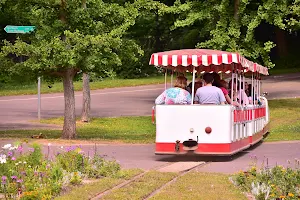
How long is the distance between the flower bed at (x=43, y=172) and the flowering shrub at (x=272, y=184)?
2.35 meters

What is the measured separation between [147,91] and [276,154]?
25453 mm

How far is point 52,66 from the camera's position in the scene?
2252cm

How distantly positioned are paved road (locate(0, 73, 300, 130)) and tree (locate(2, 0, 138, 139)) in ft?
18.9

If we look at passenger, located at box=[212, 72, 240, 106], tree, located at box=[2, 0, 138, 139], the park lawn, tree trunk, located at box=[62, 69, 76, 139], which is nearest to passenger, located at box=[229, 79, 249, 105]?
passenger, located at box=[212, 72, 240, 106]

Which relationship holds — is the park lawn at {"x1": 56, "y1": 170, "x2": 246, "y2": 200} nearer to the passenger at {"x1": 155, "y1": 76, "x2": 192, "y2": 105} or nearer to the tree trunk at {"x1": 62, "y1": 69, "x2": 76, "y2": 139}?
the passenger at {"x1": 155, "y1": 76, "x2": 192, "y2": 105}

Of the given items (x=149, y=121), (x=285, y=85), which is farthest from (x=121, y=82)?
(x=149, y=121)

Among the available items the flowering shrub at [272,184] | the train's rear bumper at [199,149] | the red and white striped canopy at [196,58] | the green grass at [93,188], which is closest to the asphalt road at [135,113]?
the train's rear bumper at [199,149]

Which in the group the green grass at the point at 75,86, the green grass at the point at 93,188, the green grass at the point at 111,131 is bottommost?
the green grass at the point at 111,131

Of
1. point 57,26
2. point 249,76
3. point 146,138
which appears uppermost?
point 57,26

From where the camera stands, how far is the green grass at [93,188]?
11.8 m

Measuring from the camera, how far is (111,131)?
2850 centimetres

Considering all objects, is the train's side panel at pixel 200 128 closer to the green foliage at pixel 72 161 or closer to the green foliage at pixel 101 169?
the green foliage at pixel 101 169

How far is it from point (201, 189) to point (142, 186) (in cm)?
94

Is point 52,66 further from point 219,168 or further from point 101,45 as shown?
point 219,168
